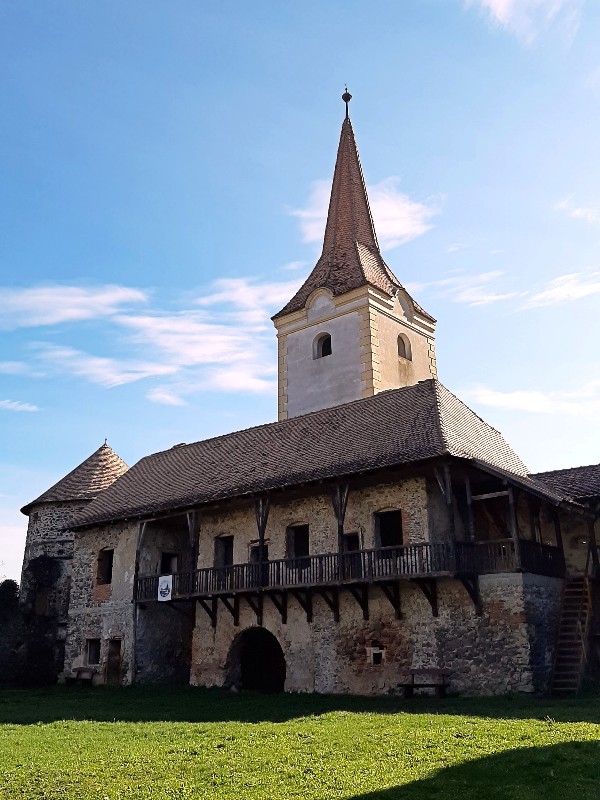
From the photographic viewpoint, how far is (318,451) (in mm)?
20422

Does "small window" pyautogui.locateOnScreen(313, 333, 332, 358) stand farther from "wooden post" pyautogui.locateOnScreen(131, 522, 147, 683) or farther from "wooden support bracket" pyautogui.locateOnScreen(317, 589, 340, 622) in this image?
"wooden support bracket" pyautogui.locateOnScreen(317, 589, 340, 622)

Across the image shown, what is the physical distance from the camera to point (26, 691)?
22.5 metres

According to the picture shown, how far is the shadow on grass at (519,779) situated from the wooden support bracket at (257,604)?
11000 millimetres

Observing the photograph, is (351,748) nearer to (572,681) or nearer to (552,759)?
(552,759)

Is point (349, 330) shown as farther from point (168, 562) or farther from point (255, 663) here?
point (255, 663)

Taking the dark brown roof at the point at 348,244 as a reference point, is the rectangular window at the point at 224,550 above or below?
below

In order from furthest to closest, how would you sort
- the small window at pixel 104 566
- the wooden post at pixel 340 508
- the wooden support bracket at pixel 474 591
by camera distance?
the small window at pixel 104 566
the wooden post at pixel 340 508
the wooden support bracket at pixel 474 591

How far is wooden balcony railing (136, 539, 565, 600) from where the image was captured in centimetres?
1645

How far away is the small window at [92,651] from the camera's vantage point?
23.9 m

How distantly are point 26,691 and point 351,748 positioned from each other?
15.6 metres

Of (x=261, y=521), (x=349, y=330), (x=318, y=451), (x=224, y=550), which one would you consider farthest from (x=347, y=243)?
(x=261, y=521)

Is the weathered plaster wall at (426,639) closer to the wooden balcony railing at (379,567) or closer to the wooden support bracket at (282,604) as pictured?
the wooden support bracket at (282,604)

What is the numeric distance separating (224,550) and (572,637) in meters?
9.74

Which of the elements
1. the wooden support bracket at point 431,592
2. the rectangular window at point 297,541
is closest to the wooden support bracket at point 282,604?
the rectangular window at point 297,541
